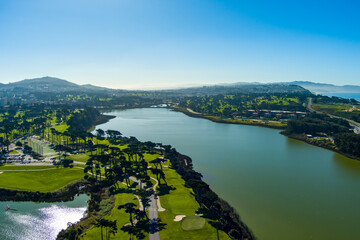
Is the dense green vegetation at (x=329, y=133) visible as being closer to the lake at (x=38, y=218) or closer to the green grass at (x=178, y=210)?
the green grass at (x=178, y=210)

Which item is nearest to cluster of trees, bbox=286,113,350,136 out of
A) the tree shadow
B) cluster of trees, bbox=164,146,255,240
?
cluster of trees, bbox=164,146,255,240

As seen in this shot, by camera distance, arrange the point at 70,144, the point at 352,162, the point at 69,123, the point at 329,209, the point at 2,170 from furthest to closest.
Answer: the point at 69,123 → the point at 70,144 → the point at 352,162 → the point at 2,170 → the point at 329,209

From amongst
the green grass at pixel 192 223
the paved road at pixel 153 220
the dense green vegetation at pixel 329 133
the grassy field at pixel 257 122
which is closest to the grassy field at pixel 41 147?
the paved road at pixel 153 220

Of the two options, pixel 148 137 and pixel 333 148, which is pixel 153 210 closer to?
pixel 148 137

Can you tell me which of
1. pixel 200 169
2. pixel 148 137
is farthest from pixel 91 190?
pixel 148 137

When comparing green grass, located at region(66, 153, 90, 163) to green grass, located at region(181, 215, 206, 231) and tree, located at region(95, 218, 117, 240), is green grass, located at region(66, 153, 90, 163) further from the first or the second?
green grass, located at region(181, 215, 206, 231)

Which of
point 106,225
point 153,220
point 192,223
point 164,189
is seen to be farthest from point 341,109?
point 106,225
